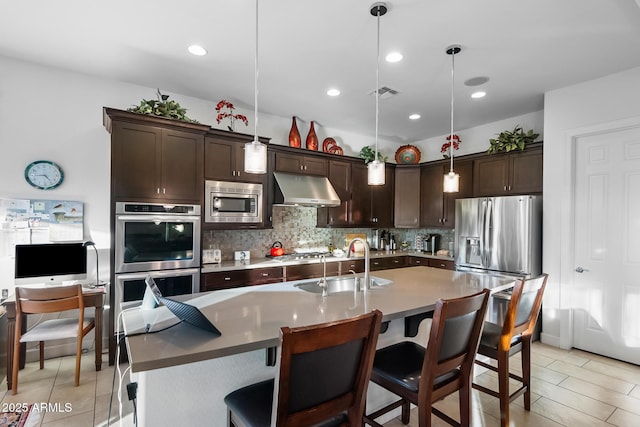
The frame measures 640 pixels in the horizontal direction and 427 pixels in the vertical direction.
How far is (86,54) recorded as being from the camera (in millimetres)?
2910

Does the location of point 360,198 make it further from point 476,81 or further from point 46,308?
point 46,308

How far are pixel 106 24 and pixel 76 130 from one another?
4.32ft

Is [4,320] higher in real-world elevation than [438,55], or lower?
lower

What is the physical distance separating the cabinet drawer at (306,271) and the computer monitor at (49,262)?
208 centimetres

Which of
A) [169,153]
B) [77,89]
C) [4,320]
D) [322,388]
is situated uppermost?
[77,89]

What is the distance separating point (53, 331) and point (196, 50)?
2.65 metres

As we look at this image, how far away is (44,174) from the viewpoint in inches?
123

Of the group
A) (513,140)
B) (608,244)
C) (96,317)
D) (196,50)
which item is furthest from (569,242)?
(96,317)

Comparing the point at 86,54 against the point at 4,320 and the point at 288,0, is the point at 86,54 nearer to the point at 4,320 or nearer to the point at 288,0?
the point at 288,0

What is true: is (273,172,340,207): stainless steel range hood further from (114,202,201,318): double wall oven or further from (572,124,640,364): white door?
(572,124,640,364): white door

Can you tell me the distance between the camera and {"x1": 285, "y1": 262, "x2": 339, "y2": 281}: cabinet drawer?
13.2 ft

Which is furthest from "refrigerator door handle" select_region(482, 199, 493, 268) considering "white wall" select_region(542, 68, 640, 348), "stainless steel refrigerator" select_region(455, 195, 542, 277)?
"white wall" select_region(542, 68, 640, 348)

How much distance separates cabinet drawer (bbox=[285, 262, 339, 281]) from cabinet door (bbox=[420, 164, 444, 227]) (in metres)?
1.82

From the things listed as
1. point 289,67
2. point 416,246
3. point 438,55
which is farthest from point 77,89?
point 416,246
